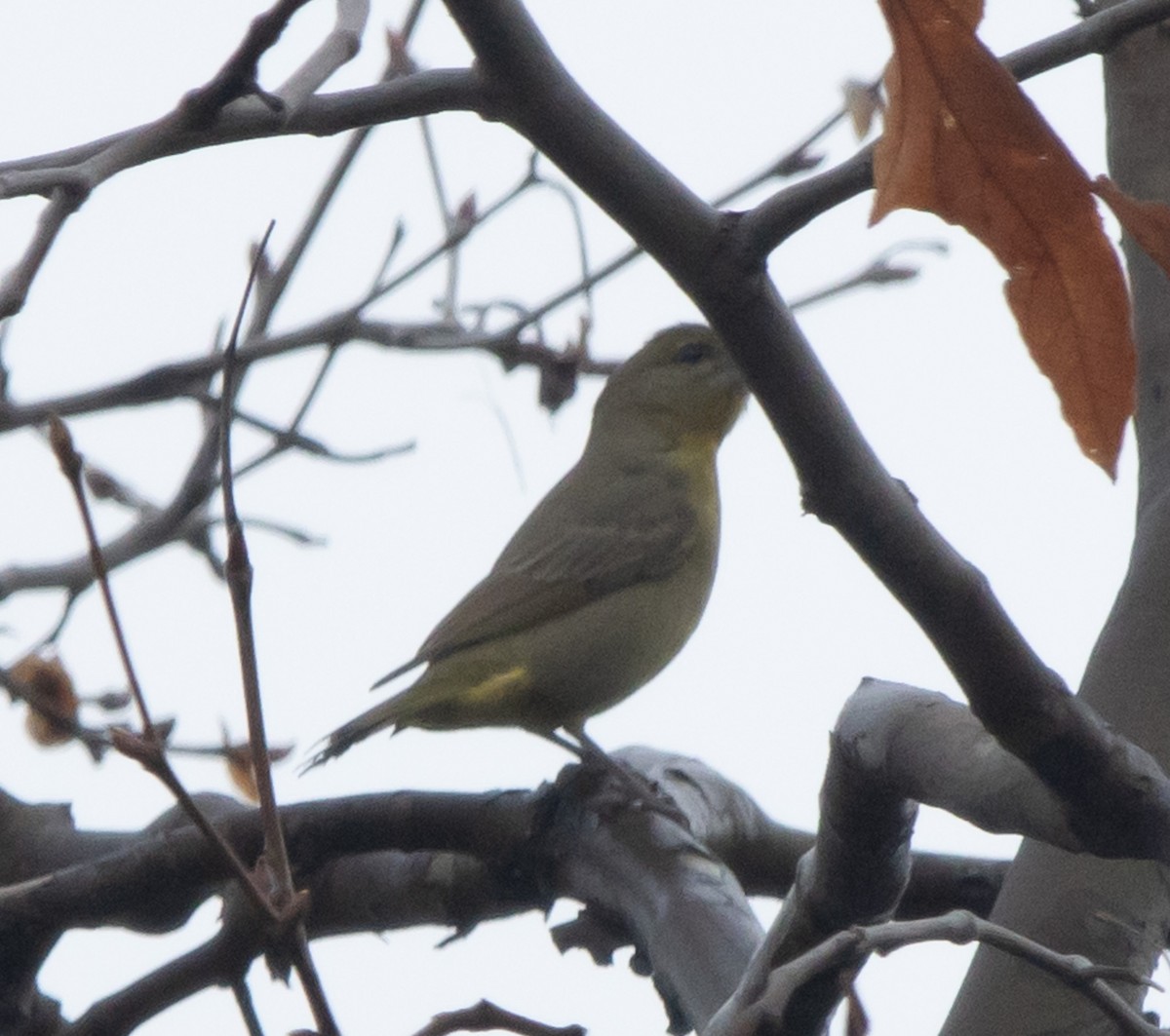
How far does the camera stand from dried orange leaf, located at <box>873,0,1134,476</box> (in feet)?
4.96

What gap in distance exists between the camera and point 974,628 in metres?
1.82

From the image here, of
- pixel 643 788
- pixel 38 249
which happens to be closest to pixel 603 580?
pixel 643 788

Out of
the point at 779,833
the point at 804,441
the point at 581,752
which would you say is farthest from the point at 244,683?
the point at 581,752

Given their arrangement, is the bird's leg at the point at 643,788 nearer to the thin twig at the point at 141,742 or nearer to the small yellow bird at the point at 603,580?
the small yellow bird at the point at 603,580

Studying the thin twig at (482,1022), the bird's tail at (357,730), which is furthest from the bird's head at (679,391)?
the thin twig at (482,1022)

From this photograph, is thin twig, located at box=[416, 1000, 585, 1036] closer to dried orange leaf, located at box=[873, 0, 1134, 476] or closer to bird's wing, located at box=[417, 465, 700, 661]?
dried orange leaf, located at box=[873, 0, 1134, 476]

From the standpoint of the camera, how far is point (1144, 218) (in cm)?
150

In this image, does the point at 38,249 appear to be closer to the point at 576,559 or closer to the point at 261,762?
the point at 261,762

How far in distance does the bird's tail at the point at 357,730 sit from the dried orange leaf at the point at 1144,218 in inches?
156

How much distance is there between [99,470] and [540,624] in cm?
163

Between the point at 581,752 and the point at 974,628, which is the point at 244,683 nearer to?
the point at 974,628

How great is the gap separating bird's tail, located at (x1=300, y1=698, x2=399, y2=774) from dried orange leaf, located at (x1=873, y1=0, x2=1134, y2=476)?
389cm

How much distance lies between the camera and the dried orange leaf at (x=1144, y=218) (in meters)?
1.50

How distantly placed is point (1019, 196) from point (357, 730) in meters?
3.97
